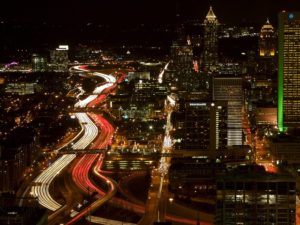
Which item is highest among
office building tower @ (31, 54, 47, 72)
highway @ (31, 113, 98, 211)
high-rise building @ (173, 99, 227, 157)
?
office building tower @ (31, 54, 47, 72)

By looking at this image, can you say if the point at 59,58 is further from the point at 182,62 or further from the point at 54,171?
the point at 54,171

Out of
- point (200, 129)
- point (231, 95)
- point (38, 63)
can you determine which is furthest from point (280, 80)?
point (38, 63)

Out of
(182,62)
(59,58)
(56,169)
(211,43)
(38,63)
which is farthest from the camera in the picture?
(59,58)

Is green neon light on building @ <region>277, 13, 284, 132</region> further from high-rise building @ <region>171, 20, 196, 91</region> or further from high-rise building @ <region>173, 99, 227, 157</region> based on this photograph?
high-rise building @ <region>171, 20, 196, 91</region>

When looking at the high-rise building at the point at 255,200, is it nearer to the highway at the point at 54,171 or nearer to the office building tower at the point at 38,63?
the highway at the point at 54,171

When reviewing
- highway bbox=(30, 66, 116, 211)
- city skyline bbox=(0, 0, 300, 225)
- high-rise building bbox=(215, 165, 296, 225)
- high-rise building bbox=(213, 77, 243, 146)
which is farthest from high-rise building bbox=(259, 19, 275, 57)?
high-rise building bbox=(215, 165, 296, 225)

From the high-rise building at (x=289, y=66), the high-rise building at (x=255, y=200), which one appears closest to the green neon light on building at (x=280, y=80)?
the high-rise building at (x=289, y=66)
